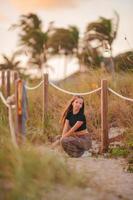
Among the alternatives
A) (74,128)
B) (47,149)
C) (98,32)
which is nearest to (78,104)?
(74,128)

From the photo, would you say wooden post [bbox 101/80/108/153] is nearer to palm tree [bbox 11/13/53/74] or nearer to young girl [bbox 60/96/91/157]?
young girl [bbox 60/96/91/157]

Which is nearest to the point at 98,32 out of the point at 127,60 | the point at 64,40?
the point at 64,40

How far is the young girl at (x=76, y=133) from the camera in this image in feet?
28.8

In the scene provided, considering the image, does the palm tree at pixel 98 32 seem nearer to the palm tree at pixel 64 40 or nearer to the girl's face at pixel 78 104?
the palm tree at pixel 64 40

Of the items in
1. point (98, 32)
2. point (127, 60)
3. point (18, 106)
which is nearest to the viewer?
point (18, 106)

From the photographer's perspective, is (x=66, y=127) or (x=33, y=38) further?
(x=33, y=38)

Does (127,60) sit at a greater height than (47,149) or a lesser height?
greater

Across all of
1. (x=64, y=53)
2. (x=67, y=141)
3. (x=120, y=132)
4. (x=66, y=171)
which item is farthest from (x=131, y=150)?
(x=64, y=53)

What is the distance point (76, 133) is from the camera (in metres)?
8.84

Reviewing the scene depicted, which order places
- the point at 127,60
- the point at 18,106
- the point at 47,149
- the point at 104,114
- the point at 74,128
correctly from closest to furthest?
1. the point at 47,149
2. the point at 18,106
3. the point at 74,128
4. the point at 104,114
5. the point at 127,60

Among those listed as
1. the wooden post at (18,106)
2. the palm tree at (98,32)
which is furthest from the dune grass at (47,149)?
the palm tree at (98,32)

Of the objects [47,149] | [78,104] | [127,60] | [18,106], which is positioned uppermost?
[127,60]

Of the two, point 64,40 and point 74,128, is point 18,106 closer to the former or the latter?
point 74,128

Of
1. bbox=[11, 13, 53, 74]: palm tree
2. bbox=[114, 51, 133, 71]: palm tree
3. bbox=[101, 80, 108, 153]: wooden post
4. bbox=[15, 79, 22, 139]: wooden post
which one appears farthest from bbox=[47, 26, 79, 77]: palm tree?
bbox=[15, 79, 22, 139]: wooden post
